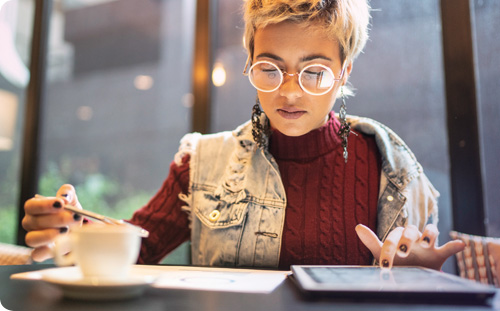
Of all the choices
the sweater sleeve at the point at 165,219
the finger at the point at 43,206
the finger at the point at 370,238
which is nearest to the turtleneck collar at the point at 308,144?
the sweater sleeve at the point at 165,219

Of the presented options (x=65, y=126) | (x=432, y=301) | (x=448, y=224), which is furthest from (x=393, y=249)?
(x=65, y=126)

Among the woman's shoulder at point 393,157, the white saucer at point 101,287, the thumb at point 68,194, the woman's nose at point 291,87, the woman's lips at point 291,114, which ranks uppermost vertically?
the woman's nose at point 291,87

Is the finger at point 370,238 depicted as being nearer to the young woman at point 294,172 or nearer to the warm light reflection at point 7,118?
the young woman at point 294,172

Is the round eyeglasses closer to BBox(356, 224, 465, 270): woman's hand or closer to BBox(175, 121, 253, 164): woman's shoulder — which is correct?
BBox(175, 121, 253, 164): woman's shoulder

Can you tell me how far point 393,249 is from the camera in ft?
2.39

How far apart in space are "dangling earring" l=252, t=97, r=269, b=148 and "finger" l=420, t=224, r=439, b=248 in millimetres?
611

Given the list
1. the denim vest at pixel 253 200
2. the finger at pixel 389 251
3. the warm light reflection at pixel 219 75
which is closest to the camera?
the finger at pixel 389 251

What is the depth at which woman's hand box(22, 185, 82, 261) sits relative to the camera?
0.73 m

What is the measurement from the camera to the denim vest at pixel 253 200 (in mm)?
1164

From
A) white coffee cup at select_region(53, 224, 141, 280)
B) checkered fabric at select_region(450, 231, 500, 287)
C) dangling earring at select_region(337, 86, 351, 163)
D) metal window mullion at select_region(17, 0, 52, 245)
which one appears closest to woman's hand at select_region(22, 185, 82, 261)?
white coffee cup at select_region(53, 224, 141, 280)

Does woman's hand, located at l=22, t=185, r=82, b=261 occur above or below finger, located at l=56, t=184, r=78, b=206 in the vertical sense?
below

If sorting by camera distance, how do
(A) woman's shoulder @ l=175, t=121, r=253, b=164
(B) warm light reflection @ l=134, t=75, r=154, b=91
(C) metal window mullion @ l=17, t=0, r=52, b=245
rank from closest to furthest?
(A) woman's shoulder @ l=175, t=121, r=253, b=164, (B) warm light reflection @ l=134, t=75, r=154, b=91, (C) metal window mullion @ l=17, t=0, r=52, b=245

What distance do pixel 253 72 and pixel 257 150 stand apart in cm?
27

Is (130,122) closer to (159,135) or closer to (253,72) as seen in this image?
(159,135)
